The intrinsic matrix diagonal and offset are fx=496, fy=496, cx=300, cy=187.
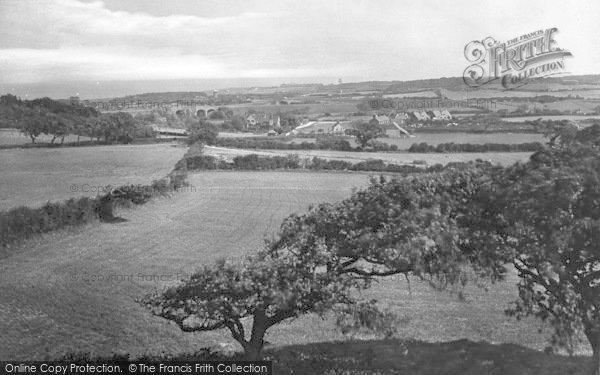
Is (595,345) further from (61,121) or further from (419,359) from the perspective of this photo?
(61,121)

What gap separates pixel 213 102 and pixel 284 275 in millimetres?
77737

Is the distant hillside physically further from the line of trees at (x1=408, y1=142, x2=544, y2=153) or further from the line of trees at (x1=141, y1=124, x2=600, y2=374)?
the line of trees at (x1=141, y1=124, x2=600, y2=374)

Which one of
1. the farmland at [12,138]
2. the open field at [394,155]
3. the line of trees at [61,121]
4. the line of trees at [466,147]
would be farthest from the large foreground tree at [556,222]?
the line of trees at [61,121]

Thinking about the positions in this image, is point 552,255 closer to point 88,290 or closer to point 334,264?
point 334,264

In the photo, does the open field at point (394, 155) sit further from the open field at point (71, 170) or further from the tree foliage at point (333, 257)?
the tree foliage at point (333, 257)

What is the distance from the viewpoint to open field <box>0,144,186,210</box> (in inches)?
991

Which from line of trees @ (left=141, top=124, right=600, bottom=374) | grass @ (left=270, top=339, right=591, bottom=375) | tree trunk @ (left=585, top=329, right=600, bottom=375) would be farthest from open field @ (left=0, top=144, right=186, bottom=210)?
tree trunk @ (left=585, top=329, right=600, bottom=375)

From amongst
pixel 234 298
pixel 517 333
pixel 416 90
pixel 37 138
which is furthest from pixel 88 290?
pixel 416 90

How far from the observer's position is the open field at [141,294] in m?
11.1

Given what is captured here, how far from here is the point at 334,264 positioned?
748 cm

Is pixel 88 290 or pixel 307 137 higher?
pixel 307 137

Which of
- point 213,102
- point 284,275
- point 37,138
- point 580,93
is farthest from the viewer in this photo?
point 213,102

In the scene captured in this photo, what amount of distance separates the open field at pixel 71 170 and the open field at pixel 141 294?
5.43 meters

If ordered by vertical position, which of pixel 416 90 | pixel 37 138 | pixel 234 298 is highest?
pixel 416 90
